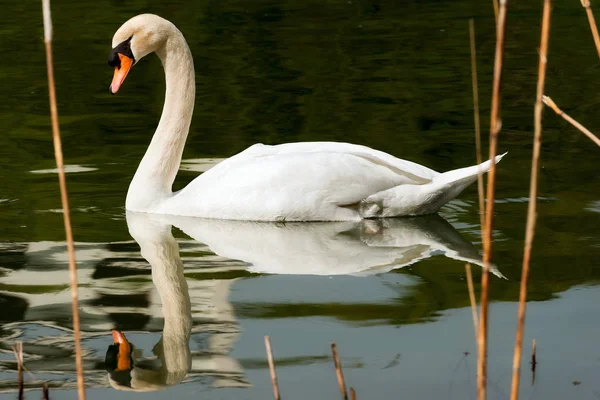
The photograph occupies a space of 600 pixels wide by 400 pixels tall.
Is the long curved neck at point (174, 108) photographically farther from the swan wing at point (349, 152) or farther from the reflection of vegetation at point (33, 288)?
the reflection of vegetation at point (33, 288)

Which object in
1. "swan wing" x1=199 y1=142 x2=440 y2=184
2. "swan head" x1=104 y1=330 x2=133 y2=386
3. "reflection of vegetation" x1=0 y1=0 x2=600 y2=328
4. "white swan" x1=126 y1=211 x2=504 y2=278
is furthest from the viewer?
"swan wing" x1=199 y1=142 x2=440 y2=184

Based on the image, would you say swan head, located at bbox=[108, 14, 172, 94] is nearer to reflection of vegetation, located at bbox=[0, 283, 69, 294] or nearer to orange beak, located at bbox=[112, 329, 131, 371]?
reflection of vegetation, located at bbox=[0, 283, 69, 294]

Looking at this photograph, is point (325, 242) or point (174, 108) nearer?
point (325, 242)

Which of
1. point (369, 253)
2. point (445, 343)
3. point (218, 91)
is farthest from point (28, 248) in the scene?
point (218, 91)

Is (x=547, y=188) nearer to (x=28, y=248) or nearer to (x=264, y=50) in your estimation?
(x=28, y=248)

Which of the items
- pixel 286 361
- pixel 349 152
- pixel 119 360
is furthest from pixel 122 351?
pixel 349 152

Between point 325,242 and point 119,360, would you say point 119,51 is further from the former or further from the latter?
point 119,360

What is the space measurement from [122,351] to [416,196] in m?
2.60

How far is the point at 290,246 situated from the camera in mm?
6824

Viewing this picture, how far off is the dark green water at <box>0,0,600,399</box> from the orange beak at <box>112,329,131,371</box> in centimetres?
6

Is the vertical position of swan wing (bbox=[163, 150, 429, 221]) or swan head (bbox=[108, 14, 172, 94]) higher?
swan head (bbox=[108, 14, 172, 94])


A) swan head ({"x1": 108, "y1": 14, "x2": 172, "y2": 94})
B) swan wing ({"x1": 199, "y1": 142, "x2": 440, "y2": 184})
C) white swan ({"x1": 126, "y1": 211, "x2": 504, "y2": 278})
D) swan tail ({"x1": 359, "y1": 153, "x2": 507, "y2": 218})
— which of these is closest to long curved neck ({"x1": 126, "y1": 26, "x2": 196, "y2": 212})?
swan head ({"x1": 108, "y1": 14, "x2": 172, "y2": 94})

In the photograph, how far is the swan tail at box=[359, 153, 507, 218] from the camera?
23.1ft

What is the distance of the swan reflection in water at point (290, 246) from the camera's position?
20.4ft
